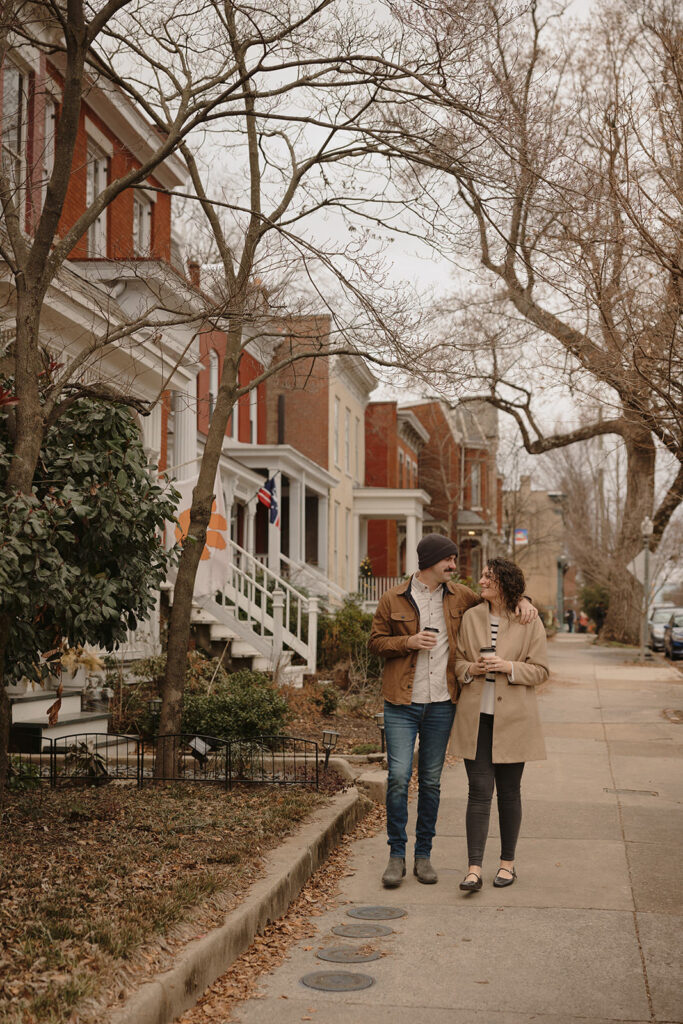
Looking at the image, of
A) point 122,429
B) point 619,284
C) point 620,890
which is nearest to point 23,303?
point 122,429

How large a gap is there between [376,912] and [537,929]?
0.92 meters

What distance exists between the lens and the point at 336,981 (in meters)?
5.00

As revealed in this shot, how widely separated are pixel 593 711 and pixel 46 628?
11.8 m

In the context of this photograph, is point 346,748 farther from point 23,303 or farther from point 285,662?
point 23,303

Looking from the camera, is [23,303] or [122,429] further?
[122,429]

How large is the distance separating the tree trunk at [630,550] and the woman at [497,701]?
23.1m

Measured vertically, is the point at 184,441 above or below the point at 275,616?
above

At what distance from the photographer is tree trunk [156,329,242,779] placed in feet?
29.8

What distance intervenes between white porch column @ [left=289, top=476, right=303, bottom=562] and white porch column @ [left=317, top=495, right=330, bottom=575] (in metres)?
3.58

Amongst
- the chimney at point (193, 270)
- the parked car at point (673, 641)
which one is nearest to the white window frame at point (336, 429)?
the parked car at point (673, 641)

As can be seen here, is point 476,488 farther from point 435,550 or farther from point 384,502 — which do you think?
point 435,550

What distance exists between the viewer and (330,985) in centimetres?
494

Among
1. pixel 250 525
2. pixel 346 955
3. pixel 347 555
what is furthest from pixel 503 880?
pixel 347 555

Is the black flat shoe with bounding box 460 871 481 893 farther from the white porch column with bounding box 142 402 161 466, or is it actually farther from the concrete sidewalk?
the white porch column with bounding box 142 402 161 466
